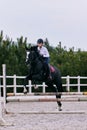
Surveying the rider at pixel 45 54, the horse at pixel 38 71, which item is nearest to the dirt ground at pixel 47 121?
the horse at pixel 38 71

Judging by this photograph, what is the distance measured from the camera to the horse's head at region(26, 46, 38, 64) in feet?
61.5

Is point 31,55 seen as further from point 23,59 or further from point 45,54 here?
point 23,59

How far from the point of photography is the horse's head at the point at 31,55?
61.5 ft

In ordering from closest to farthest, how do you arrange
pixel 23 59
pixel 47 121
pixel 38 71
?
pixel 47 121 < pixel 38 71 < pixel 23 59

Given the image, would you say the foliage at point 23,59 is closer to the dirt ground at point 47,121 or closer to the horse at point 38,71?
the horse at point 38,71

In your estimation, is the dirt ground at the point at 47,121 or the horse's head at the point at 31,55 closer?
the dirt ground at the point at 47,121

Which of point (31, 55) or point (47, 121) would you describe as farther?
point (31, 55)

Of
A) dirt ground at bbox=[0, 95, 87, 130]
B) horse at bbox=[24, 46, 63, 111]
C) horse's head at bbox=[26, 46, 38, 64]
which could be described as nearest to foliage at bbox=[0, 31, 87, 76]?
horse at bbox=[24, 46, 63, 111]

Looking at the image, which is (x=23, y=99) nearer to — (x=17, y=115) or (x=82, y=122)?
(x=17, y=115)

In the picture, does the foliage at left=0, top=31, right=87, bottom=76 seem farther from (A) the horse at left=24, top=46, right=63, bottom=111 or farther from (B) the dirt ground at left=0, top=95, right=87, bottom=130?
(B) the dirt ground at left=0, top=95, right=87, bottom=130

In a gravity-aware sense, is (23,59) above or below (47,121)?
above

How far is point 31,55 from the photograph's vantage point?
18766 millimetres

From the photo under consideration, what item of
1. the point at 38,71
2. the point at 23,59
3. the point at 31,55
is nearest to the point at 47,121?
the point at 31,55

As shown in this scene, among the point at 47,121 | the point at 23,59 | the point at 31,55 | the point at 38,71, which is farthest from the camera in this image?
the point at 23,59
